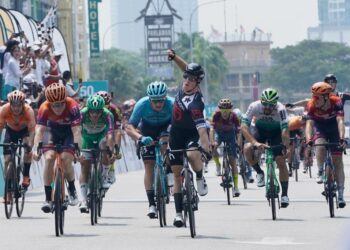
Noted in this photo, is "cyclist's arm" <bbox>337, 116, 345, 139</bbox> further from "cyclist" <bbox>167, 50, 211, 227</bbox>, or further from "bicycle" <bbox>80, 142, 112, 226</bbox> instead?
"cyclist" <bbox>167, 50, 211, 227</bbox>

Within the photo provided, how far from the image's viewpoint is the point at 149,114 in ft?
60.4

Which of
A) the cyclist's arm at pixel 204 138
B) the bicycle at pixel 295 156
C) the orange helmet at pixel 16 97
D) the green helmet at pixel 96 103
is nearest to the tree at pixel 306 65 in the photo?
the bicycle at pixel 295 156

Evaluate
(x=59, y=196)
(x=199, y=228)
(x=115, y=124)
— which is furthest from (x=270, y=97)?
(x=59, y=196)

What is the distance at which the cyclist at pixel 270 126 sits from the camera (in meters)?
20.1

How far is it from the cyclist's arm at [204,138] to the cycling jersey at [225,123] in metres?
9.72

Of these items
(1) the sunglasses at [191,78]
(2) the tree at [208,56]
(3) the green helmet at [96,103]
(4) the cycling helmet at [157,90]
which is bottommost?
(3) the green helmet at [96,103]

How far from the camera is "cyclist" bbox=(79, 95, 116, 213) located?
19.5 meters

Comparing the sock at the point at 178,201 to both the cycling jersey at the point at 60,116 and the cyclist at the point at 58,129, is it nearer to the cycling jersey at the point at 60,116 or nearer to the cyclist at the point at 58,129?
the cyclist at the point at 58,129

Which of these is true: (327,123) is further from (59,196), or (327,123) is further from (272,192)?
(59,196)

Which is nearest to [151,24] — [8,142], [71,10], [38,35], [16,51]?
[71,10]

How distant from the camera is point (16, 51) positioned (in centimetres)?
2784

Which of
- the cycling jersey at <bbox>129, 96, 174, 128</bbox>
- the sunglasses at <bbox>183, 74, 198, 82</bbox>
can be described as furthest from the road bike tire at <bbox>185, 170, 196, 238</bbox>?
the cycling jersey at <bbox>129, 96, 174, 128</bbox>

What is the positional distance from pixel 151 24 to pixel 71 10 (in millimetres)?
8057

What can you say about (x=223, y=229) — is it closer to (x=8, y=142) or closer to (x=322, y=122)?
(x=322, y=122)
